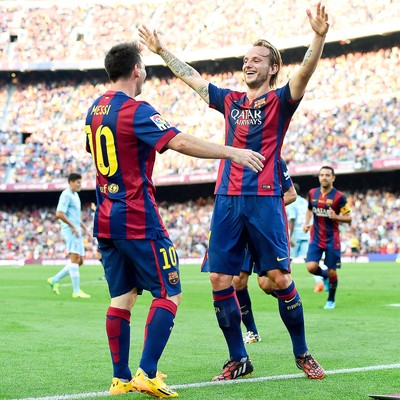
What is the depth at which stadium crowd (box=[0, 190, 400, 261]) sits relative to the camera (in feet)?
114

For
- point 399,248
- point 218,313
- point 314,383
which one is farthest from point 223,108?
point 399,248

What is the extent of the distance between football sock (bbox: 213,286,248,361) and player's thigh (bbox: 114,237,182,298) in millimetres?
870

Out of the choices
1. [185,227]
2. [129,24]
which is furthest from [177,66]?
[129,24]

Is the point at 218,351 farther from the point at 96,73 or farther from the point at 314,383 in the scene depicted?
the point at 96,73

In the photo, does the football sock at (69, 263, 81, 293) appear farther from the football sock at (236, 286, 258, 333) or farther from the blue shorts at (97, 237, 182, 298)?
the blue shorts at (97, 237, 182, 298)

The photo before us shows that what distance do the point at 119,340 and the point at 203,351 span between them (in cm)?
230

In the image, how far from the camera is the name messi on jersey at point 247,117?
6.00 meters

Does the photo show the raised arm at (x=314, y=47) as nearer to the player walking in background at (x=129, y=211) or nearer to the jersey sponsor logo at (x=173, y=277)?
Answer: the player walking in background at (x=129, y=211)

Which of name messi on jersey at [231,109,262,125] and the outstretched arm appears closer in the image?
the outstretched arm

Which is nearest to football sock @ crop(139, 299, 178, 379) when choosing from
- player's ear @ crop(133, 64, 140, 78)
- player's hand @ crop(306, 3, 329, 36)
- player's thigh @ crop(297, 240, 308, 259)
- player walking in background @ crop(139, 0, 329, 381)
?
player walking in background @ crop(139, 0, 329, 381)

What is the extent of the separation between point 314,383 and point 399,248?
96.5ft

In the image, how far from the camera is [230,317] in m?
6.00

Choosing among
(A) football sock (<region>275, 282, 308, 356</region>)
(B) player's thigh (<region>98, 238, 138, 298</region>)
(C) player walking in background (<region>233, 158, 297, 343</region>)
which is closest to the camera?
(B) player's thigh (<region>98, 238, 138, 298</region>)

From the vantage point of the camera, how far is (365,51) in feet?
128
